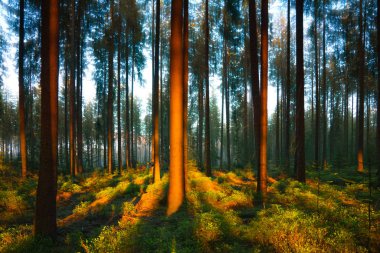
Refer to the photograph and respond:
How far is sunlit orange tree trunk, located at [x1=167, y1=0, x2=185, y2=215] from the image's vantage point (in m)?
7.00

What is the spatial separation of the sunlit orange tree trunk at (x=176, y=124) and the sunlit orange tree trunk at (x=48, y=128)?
3270 mm

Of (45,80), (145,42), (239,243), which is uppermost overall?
(145,42)

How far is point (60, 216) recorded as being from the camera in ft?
25.5

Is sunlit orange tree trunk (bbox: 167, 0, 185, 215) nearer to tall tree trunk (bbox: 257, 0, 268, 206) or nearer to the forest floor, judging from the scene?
the forest floor

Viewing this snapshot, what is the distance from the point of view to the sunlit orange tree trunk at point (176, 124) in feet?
23.0

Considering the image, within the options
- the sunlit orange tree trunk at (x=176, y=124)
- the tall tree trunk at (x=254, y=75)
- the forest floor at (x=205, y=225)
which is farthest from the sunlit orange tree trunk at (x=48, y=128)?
the tall tree trunk at (x=254, y=75)

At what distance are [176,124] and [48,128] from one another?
137 inches

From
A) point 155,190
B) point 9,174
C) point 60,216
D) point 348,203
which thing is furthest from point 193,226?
point 9,174

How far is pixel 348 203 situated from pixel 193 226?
6.11m

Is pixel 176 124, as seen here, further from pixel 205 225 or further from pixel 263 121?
pixel 263 121

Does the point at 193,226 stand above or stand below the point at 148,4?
below

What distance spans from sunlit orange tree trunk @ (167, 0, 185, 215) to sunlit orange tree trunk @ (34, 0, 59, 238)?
3.27m

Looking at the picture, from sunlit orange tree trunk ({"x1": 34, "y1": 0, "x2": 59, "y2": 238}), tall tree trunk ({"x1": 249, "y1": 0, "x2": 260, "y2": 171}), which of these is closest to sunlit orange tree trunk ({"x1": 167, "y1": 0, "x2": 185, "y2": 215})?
sunlit orange tree trunk ({"x1": 34, "y1": 0, "x2": 59, "y2": 238})

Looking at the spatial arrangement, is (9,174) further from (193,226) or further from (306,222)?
(306,222)
